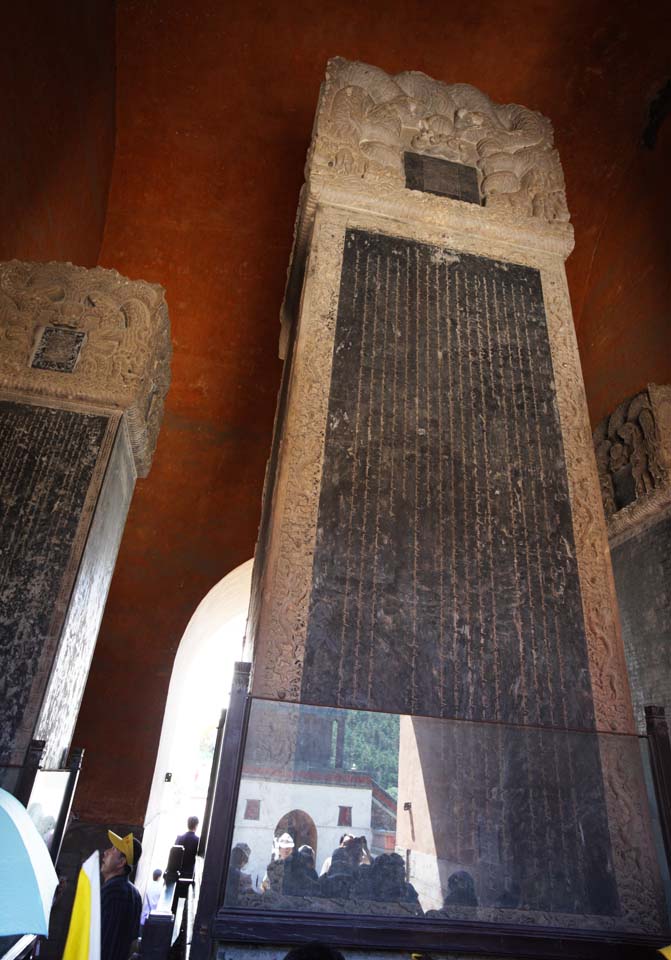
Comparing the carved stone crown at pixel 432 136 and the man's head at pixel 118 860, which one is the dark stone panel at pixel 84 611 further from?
the carved stone crown at pixel 432 136

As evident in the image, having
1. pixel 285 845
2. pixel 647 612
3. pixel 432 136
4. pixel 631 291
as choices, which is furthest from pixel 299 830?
pixel 631 291

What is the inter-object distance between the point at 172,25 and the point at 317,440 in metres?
6.99

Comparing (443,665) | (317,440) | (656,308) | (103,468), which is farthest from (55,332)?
(656,308)

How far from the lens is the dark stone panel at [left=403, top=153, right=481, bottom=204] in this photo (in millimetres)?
5363

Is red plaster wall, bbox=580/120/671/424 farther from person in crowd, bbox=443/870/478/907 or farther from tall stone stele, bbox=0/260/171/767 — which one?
person in crowd, bbox=443/870/478/907

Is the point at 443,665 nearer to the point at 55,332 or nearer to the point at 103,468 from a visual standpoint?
the point at 103,468

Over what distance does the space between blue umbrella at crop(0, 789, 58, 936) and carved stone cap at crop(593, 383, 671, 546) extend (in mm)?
4915

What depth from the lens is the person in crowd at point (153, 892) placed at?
7.21m

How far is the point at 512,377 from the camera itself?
445 cm

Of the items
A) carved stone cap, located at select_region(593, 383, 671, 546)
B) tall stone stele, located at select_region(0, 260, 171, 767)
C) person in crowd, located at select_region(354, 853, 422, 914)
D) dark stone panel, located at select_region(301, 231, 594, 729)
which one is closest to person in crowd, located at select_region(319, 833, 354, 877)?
person in crowd, located at select_region(354, 853, 422, 914)

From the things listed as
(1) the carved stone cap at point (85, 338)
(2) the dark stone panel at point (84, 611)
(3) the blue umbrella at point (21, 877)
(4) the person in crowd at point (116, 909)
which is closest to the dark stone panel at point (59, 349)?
(1) the carved stone cap at point (85, 338)

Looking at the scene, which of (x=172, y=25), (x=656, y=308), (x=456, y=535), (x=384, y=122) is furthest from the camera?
(x=172, y=25)

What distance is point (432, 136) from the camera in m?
5.70

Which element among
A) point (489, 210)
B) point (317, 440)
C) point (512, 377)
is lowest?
point (317, 440)
